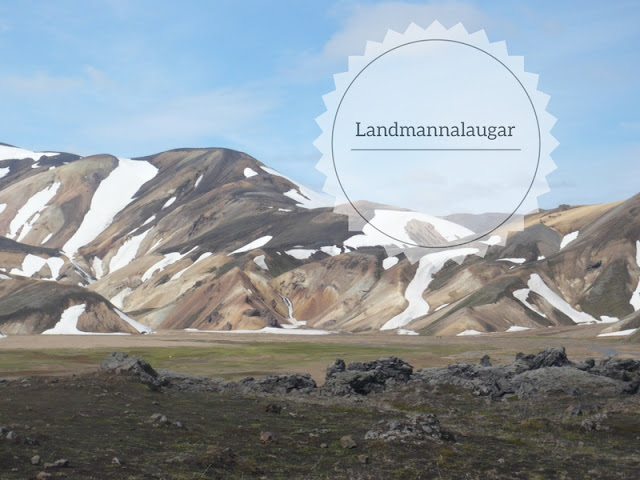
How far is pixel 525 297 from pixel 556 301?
8.76m

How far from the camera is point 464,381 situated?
58.9 m

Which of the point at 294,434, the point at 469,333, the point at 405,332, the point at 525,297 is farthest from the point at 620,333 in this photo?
the point at 294,434

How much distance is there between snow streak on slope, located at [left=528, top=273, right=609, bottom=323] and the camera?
179163mm

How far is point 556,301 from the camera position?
187m

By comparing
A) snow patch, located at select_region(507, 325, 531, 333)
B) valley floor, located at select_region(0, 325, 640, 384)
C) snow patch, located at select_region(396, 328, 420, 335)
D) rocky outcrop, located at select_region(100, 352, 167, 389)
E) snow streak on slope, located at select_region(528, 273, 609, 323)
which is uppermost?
snow streak on slope, located at select_region(528, 273, 609, 323)

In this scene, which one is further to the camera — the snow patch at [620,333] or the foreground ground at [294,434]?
the snow patch at [620,333]

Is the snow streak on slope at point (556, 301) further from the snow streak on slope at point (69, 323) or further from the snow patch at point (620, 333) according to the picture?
the snow streak on slope at point (69, 323)

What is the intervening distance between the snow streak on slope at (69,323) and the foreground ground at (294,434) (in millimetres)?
120538

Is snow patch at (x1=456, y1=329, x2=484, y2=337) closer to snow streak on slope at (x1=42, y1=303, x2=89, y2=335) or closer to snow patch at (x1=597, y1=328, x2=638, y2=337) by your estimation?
snow patch at (x1=597, y1=328, x2=638, y2=337)

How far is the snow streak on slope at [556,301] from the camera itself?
179 m

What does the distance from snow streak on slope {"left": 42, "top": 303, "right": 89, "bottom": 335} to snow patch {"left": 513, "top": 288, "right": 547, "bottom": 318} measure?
99294 millimetres

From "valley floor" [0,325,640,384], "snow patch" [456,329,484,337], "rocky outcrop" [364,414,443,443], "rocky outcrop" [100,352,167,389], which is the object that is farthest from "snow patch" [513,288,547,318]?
"rocky outcrop" [364,414,443,443]

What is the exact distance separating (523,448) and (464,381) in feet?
81.3

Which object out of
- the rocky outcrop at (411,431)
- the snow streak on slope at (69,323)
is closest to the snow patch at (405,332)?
the snow streak on slope at (69,323)
